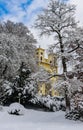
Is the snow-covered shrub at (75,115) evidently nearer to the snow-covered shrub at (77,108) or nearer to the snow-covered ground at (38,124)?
the snow-covered shrub at (77,108)

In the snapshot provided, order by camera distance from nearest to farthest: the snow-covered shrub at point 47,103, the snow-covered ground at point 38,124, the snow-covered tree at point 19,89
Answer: the snow-covered ground at point 38,124 < the snow-covered tree at point 19,89 < the snow-covered shrub at point 47,103

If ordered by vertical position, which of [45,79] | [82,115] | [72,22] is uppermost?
[72,22]

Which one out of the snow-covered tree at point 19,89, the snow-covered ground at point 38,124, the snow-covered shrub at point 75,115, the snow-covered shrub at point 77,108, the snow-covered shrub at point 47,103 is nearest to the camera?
the snow-covered ground at point 38,124

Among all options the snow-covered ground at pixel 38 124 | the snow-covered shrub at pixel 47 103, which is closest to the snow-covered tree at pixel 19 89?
the snow-covered shrub at pixel 47 103

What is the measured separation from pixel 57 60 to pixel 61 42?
1.37m

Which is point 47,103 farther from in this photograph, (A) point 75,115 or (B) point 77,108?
(A) point 75,115

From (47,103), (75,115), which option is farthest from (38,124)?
(47,103)

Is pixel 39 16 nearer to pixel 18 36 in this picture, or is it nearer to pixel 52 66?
pixel 52 66

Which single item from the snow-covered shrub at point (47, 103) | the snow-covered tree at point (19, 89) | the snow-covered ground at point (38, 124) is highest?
the snow-covered tree at point (19, 89)

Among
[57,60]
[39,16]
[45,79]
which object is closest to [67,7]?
[39,16]

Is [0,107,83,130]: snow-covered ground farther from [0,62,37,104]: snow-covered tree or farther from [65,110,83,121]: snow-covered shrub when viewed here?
[0,62,37,104]: snow-covered tree

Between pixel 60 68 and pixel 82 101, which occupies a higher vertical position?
pixel 60 68

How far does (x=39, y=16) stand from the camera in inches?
867

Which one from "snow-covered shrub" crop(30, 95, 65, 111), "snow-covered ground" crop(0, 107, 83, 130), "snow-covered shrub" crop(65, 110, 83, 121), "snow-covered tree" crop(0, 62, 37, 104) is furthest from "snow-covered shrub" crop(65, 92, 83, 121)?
"snow-covered shrub" crop(30, 95, 65, 111)
